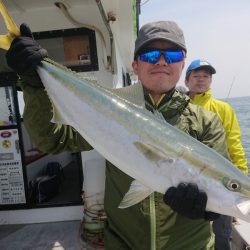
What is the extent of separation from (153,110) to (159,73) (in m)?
0.29

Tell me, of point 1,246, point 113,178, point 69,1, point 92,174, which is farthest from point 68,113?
point 1,246

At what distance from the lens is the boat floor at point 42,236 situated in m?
5.04

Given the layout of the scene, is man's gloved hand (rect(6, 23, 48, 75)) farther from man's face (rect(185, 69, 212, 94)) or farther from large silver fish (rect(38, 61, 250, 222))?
man's face (rect(185, 69, 212, 94))

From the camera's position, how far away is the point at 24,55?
2232 millimetres

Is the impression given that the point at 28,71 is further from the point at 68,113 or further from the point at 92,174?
the point at 92,174

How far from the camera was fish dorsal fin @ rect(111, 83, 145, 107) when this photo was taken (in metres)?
2.17

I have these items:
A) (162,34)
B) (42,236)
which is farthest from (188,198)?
(42,236)

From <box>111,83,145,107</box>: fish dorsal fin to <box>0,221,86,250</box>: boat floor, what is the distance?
139 inches

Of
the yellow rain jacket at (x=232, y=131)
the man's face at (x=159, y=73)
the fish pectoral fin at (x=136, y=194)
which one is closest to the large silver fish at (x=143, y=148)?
the fish pectoral fin at (x=136, y=194)

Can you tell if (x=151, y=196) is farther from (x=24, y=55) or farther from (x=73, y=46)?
(x=73, y=46)

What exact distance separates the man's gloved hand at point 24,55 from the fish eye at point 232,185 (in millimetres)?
1516

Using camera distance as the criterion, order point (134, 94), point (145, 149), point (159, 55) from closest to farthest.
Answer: point (145, 149) → point (134, 94) → point (159, 55)

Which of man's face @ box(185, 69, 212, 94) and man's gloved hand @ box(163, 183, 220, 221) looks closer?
man's gloved hand @ box(163, 183, 220, 221)

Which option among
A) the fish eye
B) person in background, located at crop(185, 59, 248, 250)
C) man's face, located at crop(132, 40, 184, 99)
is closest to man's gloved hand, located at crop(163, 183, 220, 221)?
the fish eye
